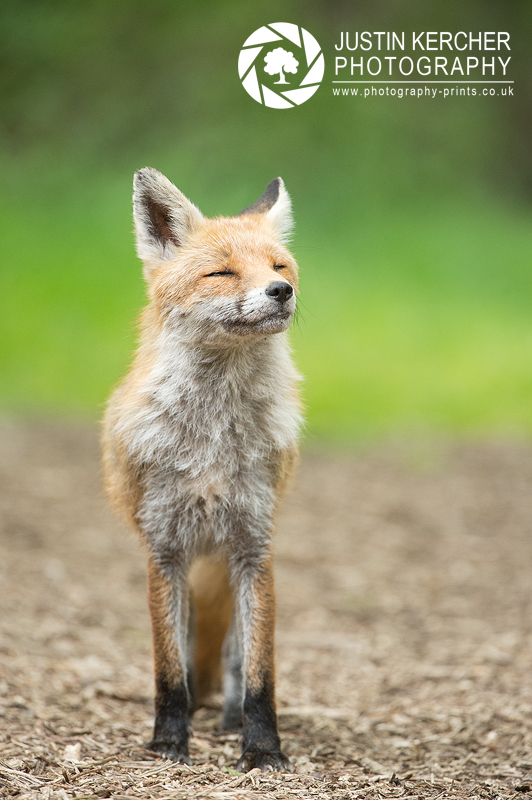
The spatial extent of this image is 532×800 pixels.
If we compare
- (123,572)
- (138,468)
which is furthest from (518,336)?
(138,468)

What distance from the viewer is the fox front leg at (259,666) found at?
3.57 m

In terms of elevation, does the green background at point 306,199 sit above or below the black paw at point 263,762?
above

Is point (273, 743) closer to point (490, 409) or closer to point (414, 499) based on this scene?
point (414, 499)

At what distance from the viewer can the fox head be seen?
3384mm

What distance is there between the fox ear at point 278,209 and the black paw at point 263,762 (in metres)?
2.42

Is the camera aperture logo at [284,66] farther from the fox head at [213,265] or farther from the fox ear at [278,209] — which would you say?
the fox head at [213,265]

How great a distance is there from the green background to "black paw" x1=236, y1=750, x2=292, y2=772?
8036mm

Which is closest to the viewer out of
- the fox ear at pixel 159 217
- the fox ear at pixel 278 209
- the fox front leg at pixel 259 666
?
the fox front leg at pixel 259 666

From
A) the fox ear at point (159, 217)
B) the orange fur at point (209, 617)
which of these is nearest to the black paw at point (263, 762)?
the orange fur at point (209, 617)

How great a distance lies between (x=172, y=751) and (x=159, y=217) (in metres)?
2.45

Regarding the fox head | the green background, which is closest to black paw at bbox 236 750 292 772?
the fox head

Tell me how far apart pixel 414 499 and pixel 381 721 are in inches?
185

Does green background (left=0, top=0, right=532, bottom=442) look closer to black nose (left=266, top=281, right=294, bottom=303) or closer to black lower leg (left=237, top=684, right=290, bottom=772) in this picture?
black lower leg (left=237, top=684, right=290, bottom=772)

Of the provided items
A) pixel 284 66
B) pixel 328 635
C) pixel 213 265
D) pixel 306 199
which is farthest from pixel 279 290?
pixel 306 199
